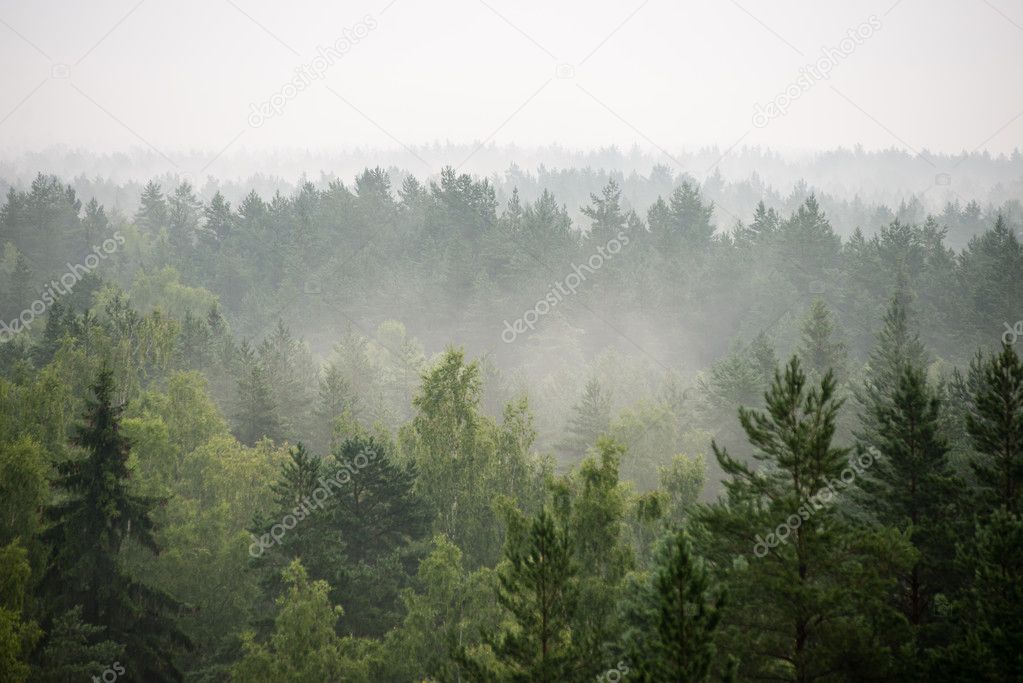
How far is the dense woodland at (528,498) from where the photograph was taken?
1405 cm

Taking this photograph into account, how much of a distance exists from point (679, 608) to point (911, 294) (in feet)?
236

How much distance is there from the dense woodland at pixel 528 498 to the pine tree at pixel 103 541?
9 cm

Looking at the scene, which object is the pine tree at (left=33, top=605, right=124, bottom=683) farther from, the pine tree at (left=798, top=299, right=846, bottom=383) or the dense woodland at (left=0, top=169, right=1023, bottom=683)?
the pine tree at (left=798, top=299, right=846, bottom=383)

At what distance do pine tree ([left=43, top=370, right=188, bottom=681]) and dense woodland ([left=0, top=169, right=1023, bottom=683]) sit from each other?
0.30ft

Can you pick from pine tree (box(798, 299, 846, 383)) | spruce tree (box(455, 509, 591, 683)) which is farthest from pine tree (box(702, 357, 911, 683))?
pine tree (box(798, 299, 846, 383))

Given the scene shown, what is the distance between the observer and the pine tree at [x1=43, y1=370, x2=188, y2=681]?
23844mm

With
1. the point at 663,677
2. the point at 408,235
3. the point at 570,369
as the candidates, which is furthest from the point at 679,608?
the point at 408,235

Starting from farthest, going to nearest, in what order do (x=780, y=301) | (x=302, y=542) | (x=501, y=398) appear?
(x=780, y=301) < (x=501, y=398) < (x=302, y=542)

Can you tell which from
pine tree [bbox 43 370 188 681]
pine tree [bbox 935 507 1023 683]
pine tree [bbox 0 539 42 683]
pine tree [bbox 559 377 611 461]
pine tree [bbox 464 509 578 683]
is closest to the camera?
pine tree [bbox 935 507 1023 683]

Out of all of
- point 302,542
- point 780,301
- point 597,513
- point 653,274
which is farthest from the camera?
point 653,274

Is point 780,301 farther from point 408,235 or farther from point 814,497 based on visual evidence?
point 814,497

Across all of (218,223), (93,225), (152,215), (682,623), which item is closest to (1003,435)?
(682,623)

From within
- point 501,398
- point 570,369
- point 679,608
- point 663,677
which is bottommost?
point 663,677

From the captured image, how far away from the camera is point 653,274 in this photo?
89125mm
